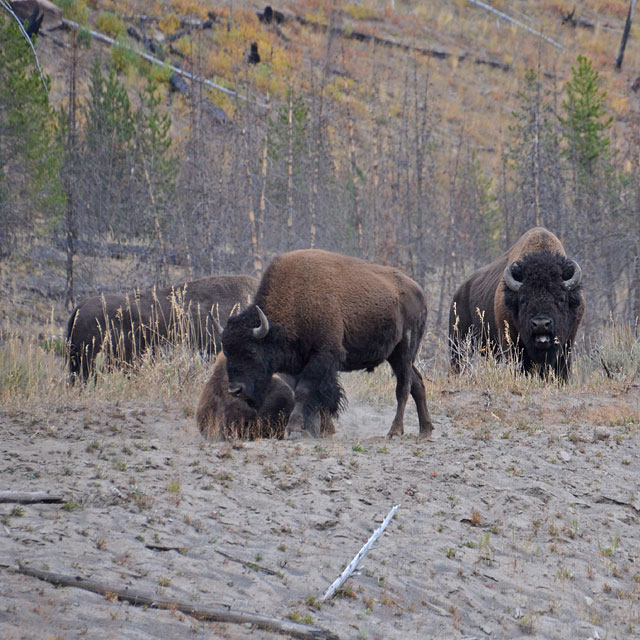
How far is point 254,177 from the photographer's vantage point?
24547 millimetres

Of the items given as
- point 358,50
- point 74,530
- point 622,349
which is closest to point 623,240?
point 622,349

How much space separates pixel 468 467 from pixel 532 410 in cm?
287

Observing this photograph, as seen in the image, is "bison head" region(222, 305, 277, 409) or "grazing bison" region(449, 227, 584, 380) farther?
"grazing bison" region(449, 227, 584, 380)

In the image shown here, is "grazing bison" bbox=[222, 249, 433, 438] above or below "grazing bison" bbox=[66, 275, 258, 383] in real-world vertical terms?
above

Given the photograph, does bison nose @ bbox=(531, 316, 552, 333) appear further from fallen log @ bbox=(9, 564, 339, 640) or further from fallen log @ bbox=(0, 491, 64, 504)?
fallen log @ bbox=(9, 564, 339, 640)

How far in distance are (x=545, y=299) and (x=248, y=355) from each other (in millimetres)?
4774

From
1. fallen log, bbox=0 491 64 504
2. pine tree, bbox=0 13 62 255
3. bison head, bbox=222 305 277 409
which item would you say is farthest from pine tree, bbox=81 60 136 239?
fallen log, bbox=0 491 64 504

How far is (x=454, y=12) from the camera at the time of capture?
6612 cm

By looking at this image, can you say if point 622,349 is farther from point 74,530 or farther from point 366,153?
point 366,153

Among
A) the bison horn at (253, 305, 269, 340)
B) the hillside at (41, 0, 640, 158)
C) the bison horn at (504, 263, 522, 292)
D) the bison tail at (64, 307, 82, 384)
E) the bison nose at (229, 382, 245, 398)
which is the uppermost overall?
the hillside at (41, 0, 640, 158)

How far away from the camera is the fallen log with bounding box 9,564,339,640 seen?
12.3 feet

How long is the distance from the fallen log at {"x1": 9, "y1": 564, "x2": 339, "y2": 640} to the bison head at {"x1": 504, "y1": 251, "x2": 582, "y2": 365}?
25.1 ft

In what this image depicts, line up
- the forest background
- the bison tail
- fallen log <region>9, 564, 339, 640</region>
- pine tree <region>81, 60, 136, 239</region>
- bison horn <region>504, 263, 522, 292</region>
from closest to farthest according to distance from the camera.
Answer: fallen log <region>9, 564, 339, 640</region> → bison horn <region>504, 263, 522, 292</region> → the bison tail → the forest background → pine tree <region>81, 60, 136, 239</region>

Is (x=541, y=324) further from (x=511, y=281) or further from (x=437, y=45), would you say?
(x=437, y=45)
